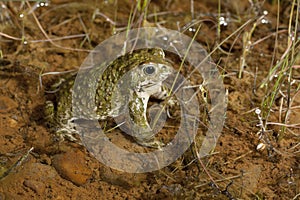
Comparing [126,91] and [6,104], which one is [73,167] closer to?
[126,91]

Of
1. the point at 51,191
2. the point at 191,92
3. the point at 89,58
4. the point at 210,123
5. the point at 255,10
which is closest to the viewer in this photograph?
the point at 51,191

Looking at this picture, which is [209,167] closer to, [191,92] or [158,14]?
[191,92]

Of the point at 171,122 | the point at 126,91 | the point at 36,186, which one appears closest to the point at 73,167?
the point at 36,186

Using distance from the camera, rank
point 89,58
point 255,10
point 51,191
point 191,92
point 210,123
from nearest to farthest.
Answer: point 51,191, point 210,123, point 191,92, point 89,58, point 255,10

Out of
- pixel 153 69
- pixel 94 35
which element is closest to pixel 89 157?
pixel 153 69

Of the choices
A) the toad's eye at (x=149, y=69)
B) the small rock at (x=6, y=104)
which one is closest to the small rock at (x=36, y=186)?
the small rock at (x=6, y=104)

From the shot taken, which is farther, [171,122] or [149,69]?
[171,122]

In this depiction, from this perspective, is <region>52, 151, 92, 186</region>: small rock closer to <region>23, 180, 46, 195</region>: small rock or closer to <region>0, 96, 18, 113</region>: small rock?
<region>23, 180, 46, 195</region>: small rock

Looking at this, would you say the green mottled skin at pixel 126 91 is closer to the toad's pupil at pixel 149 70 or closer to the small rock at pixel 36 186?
the toad's pupil at pixel 149 70
